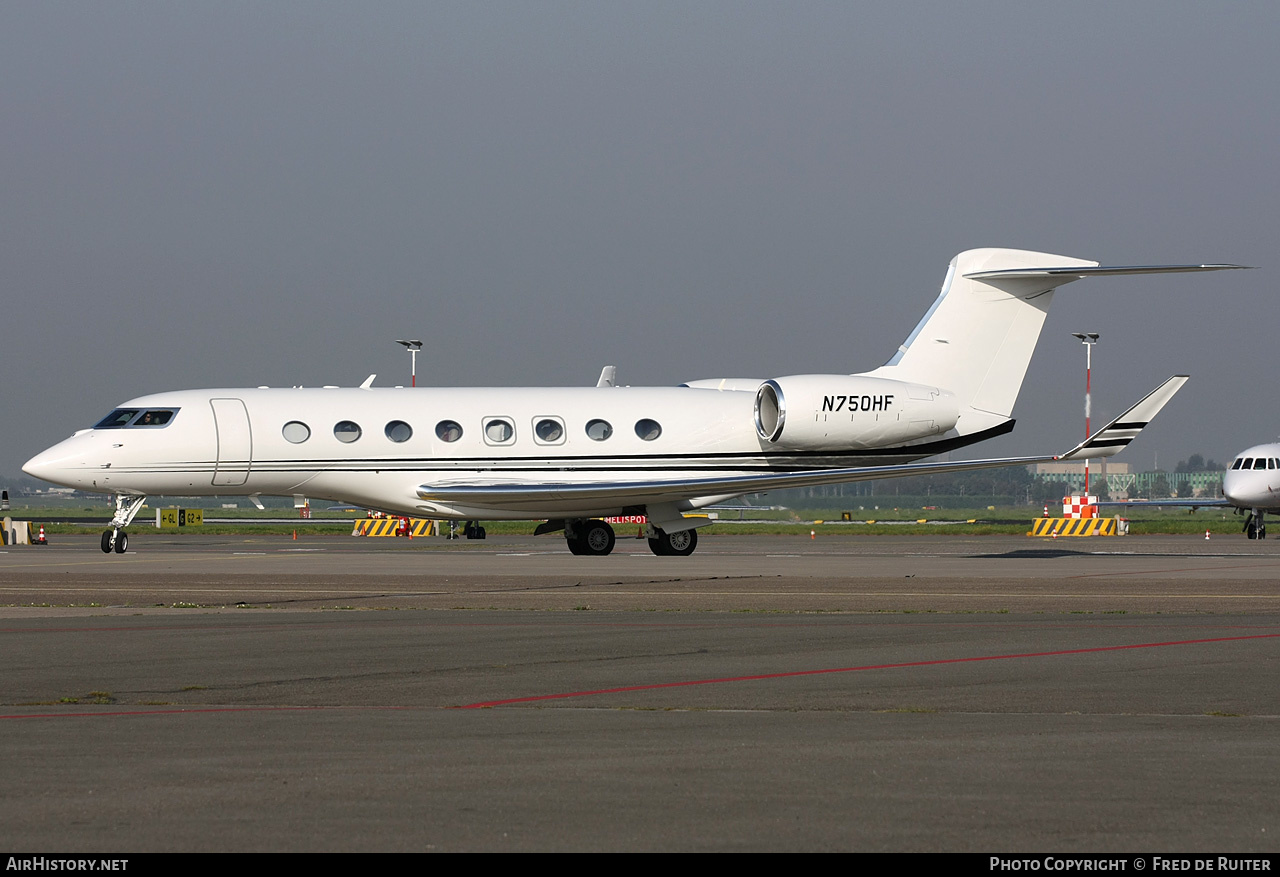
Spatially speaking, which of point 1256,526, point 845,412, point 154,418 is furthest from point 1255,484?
point 154,418

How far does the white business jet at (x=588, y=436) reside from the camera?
28500 mm

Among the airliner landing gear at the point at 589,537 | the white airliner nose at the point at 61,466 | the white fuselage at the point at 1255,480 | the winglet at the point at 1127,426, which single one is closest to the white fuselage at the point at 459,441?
the white airliner nose at the point at 61,466

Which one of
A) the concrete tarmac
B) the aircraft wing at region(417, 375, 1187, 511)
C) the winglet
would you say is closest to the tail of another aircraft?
the aircraft wing at region(417, 375, 1187, 511)

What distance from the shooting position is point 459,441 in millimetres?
28984

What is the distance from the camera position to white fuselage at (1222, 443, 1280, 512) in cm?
4169

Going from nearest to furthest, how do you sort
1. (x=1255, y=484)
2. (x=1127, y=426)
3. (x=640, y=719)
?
(x=640, y=719) < (x=1127, y=426) < (x=1255, y=484)

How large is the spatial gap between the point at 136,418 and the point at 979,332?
17.2m

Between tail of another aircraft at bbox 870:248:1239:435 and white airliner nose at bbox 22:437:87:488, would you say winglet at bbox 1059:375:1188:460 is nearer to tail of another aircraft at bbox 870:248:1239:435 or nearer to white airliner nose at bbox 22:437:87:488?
tail of another aircraft at bbox 870:248:1239:435

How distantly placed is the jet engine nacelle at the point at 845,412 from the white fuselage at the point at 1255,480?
55.3ft

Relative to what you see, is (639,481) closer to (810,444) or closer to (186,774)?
(810,444)

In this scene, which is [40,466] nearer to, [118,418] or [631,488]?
[118,418]

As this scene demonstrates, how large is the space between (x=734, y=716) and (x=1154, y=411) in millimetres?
18449

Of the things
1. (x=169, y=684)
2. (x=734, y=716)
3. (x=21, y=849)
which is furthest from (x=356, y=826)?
(x=169, y=684)
